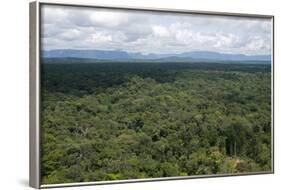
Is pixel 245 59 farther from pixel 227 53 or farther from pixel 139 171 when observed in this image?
pixel 139 171

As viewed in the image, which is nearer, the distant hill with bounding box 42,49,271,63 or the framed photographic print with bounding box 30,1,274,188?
the framed photographic print with bounding box 30,1,274,188

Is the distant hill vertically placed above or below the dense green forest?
above

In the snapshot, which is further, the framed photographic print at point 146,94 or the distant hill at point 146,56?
the distant hill at point 146,56

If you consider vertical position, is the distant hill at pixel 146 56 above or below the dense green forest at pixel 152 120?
above

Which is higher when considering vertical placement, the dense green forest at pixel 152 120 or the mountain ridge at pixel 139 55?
the mountain ridge at pixel 139 55
